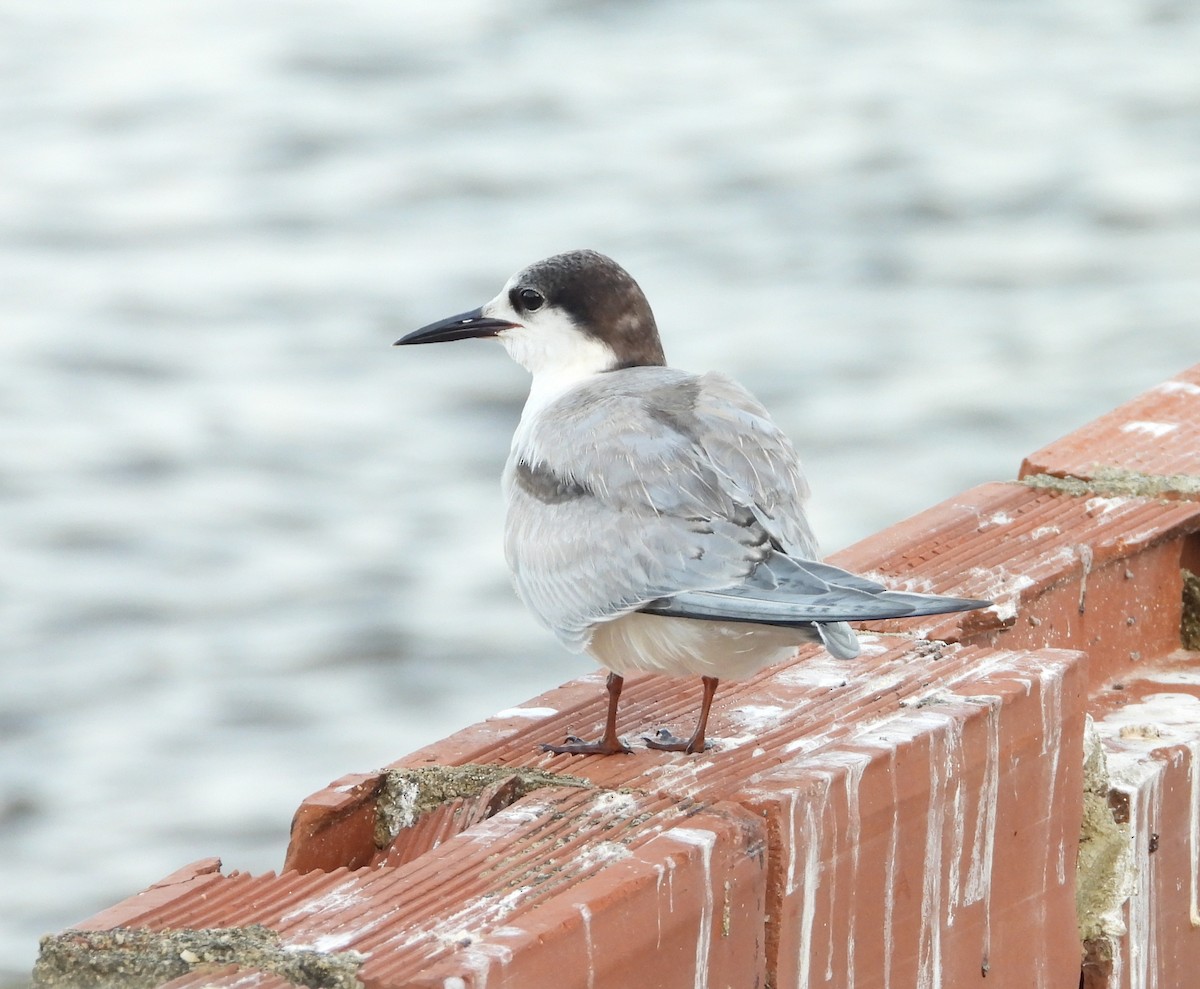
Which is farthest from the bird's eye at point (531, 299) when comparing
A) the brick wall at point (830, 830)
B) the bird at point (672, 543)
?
the brick wall at point (830, 830)

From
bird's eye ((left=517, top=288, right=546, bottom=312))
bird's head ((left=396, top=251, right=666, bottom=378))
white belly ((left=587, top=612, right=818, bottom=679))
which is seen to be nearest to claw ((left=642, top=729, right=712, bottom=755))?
white belly ((left=587, top=612, right=818, bottom=679))

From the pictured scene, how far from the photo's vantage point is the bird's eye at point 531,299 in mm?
4234

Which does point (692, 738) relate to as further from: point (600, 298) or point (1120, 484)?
point (1120, 484)

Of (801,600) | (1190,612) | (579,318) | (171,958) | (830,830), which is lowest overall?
(1190,612)

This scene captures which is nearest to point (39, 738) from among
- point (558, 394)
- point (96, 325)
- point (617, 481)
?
point (96, 325)

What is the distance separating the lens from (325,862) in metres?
3.32

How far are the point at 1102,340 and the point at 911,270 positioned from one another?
1.56 m

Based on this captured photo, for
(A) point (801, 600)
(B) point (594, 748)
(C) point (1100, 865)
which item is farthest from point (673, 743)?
(C) point (1100, 865)

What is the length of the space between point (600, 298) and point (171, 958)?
1.90m

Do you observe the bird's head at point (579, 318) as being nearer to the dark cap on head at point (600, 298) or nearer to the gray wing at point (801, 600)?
the dark cap on head at point (600, 298)

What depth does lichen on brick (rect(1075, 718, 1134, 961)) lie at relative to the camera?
140 inches

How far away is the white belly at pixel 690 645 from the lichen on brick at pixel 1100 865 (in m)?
0.62

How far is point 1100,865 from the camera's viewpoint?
3.57 metres

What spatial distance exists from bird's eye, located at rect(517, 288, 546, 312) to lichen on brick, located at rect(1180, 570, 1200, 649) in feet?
4.93
